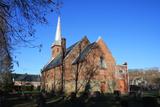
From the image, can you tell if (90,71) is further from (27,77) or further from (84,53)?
(27,77)

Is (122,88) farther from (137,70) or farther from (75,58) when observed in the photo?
(137,70)

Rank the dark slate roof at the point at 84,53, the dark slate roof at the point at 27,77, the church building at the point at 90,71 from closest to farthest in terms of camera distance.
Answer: the church building at the point at 90,71
the dark slate roof at the point at 84,53
the dark slate roof at the point at 27,77

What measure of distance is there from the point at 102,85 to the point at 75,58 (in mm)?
7005

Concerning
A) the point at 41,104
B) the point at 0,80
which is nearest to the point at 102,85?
the point at 0,80

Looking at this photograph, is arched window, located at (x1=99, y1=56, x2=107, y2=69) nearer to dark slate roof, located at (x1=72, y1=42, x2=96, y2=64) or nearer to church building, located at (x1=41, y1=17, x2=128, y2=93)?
church building, located at (x1=41, y1=17, x2=128, y2=93)

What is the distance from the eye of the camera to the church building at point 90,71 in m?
48.7

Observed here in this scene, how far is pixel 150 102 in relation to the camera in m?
27.5

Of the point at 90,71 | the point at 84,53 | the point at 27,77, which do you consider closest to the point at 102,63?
the point at 90,71

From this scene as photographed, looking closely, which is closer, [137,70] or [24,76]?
[24,76]

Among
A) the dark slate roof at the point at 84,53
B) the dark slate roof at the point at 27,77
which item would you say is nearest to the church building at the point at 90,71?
the dark slate roof at the point at 84,53

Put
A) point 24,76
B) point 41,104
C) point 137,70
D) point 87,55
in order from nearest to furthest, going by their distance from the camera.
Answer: point 41,104 → point 87,55 → point 24,76 → point 137,70

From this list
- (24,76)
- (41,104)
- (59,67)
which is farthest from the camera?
(24,76)

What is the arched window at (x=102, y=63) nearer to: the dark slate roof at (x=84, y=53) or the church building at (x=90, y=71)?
the church building at (x=90, y=71)

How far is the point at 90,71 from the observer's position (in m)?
49.2
